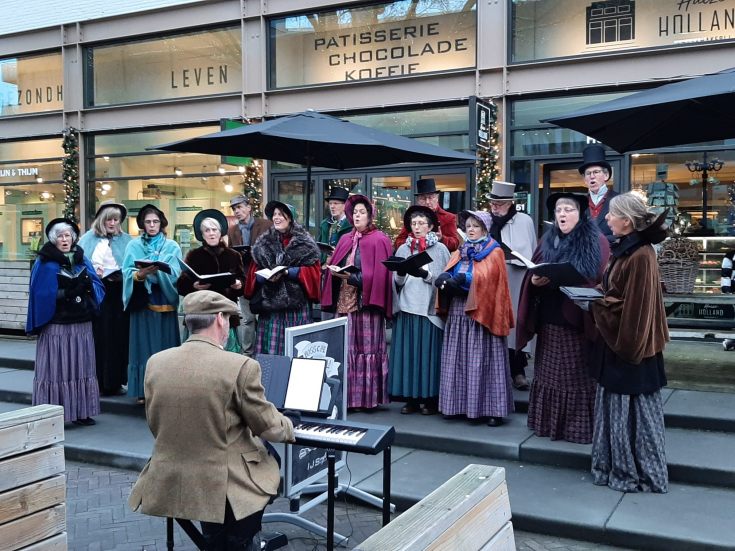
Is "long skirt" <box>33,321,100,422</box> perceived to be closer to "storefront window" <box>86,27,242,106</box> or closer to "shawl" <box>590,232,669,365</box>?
"shawl" <box>590,232,669,365</box>


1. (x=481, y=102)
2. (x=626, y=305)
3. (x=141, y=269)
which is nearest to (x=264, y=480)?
(x=626, y=305)

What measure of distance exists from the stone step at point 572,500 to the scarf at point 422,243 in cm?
192

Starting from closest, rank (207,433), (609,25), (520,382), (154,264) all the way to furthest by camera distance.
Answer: (207,433) < (154,264) < (520,382) < (609,25)

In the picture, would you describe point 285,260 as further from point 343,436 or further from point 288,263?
point 343,436

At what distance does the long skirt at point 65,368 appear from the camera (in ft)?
22.4

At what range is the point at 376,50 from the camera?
1257 cm

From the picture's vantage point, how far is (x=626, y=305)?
15.5 feet

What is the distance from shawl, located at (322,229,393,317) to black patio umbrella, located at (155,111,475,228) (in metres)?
0.67

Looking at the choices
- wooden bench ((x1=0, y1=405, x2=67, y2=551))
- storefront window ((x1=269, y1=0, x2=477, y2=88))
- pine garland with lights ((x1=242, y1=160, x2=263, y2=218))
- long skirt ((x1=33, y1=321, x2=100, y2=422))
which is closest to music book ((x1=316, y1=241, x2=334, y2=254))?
long skirt ((x1=33, y1=321, x2=100, y2=422))

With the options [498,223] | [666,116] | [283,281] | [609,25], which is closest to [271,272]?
[283,281]

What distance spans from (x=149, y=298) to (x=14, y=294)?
5.22 m

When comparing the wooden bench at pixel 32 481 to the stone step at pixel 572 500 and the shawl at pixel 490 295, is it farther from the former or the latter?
the shawl at pixel 490 295

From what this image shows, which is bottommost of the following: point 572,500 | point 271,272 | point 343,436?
point 572,500

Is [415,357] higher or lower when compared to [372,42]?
lower
